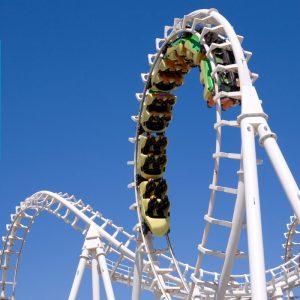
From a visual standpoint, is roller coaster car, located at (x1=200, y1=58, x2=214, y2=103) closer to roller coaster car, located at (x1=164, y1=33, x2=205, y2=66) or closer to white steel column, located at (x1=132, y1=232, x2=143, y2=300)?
roller coaster car, located at (x1=164, y1=33, x2=205, y2=66)

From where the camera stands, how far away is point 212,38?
11.9m

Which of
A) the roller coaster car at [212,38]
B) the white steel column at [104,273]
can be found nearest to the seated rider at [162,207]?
the white steel column at [104,273]

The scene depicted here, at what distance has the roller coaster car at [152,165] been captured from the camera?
15.7 metres

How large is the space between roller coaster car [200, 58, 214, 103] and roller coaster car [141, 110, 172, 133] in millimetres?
3547

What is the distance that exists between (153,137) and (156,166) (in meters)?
0.75

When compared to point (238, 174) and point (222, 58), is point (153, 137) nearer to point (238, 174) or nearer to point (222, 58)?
point (222, 58)

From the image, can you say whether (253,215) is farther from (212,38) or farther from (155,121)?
(155,121)

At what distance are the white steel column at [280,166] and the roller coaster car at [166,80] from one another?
5711 millimetres

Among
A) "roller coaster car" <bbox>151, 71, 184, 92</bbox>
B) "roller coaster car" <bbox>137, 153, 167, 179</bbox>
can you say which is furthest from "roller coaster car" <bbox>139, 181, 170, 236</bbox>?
"roller coaster car" <bbox>151, 71, 184, 92</bbox>

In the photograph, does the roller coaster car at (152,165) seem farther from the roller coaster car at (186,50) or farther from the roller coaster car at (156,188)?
the roller coaster car at (186,50)

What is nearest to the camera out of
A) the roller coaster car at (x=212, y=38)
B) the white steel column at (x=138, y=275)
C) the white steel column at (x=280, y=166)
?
the white steel column at (x=280, y=166)

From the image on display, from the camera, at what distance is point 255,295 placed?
8.27 metres

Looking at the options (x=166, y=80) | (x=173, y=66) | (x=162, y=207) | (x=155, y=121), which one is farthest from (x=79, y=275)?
(x=173, y=66)

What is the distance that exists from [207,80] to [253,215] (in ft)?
12.1
